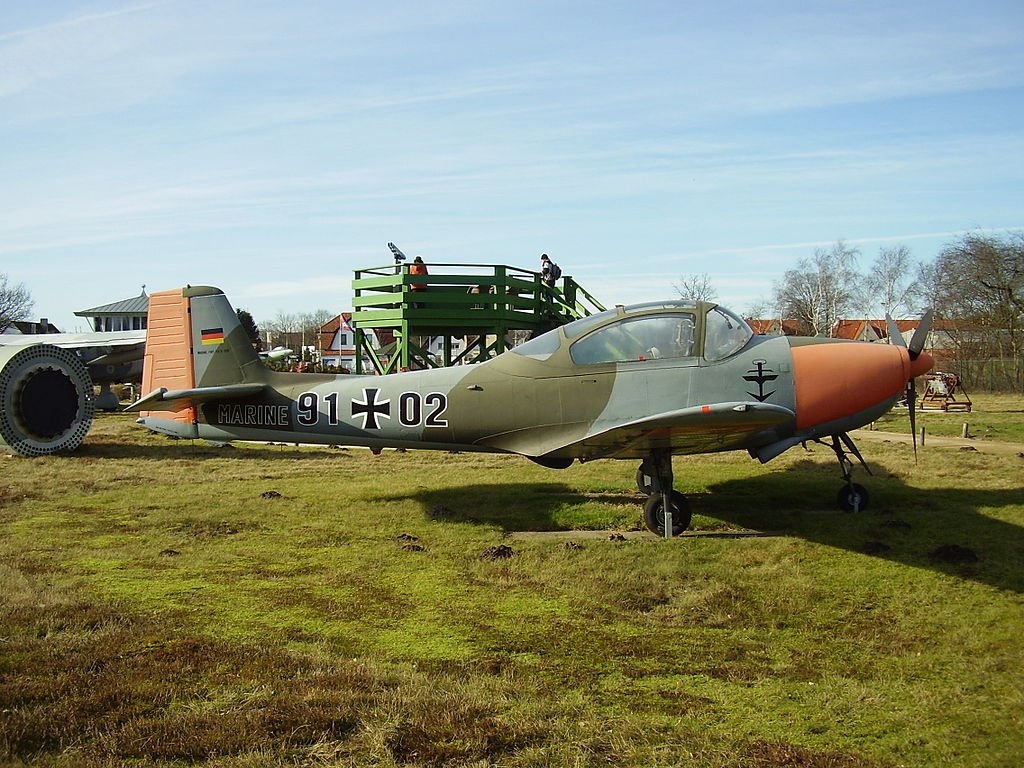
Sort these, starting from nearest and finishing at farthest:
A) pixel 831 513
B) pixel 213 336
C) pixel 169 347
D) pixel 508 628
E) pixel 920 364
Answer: pixel 508 628, pixel 920 364, pixel 831 513, pixel 213 336, pixel 169 347

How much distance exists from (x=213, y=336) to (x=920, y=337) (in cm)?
961

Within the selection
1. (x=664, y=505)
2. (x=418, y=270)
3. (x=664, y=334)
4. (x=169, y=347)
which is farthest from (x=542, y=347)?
(x=418, y=270)

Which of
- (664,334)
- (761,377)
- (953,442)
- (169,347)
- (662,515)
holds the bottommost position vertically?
(662,515)

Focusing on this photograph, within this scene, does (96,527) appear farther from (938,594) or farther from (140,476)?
(938,594)

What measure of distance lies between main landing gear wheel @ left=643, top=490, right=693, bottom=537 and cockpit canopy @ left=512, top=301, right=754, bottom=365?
1.72 metres

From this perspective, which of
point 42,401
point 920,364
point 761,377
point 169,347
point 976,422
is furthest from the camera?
point 976,422

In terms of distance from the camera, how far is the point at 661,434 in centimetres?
862

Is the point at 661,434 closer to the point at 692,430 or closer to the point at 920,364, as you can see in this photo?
the point at 692,430

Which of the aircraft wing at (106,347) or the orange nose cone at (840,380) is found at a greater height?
the aircraft wing at (106,347)

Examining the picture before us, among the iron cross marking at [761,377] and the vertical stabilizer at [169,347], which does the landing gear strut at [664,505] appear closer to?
the iron cross marking at [761,377]

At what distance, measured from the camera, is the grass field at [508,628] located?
4.01m

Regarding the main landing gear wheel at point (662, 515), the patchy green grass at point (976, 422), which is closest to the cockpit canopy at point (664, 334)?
the main landing gear wheel at point (662, 515)

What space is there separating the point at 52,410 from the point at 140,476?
4.63 metres

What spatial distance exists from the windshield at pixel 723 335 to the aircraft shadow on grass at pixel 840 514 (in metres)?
2.17
